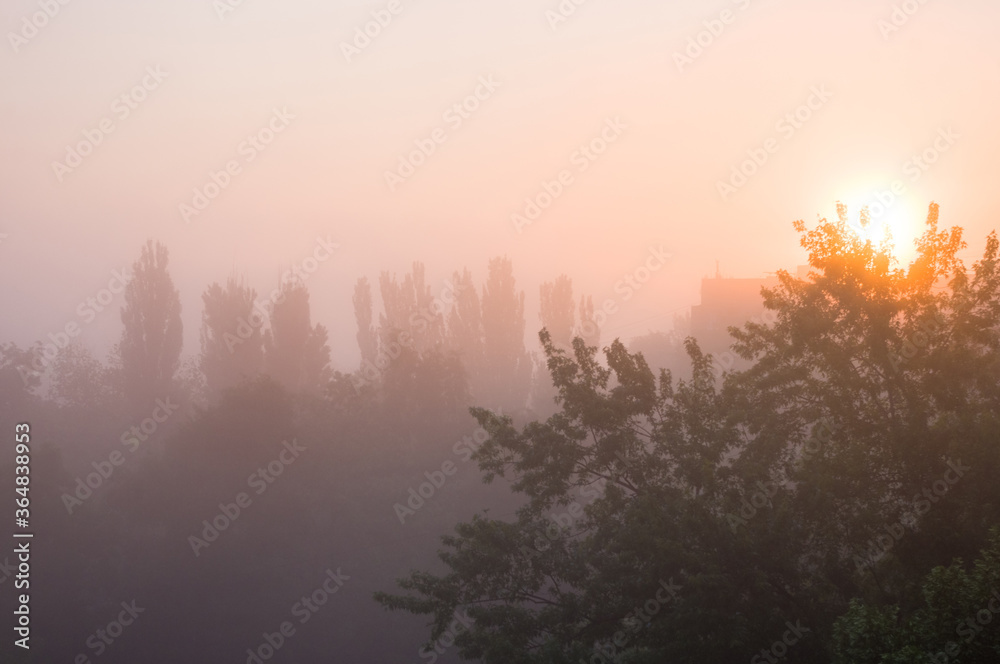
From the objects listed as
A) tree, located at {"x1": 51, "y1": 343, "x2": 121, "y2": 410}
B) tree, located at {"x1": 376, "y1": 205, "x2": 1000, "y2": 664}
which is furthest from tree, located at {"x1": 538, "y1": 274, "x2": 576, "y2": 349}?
tree, located at {"x1": 376, "y1": 205, "x2": 1000, "y2": 664}

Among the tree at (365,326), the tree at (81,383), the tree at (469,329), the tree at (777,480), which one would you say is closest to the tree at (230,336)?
the tree at (81,383)

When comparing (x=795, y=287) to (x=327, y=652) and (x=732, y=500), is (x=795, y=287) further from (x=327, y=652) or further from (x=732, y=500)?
(x=327, y=652)

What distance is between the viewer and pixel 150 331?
6431cm

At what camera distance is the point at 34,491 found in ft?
134

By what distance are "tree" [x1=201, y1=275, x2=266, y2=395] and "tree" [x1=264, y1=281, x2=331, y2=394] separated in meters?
1.23

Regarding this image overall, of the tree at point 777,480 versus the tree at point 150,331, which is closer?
the tree at point 777,480

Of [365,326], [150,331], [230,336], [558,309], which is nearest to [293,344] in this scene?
[230,336]

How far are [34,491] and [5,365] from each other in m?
24.7

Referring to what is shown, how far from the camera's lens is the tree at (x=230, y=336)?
63.8m

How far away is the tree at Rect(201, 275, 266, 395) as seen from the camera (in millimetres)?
63844

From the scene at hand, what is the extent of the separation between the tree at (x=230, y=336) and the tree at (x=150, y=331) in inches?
112

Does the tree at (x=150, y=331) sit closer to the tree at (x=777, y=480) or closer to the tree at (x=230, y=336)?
the tree at (x=230, y=336)

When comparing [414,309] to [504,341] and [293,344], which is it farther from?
[293,344]

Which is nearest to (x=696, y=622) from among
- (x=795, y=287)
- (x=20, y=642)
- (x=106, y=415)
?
(x=795, y=287)
